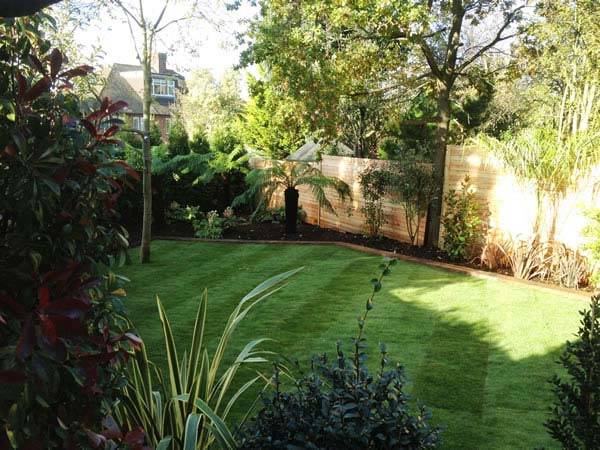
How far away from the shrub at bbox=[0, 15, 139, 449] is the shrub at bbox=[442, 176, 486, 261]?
7515mm

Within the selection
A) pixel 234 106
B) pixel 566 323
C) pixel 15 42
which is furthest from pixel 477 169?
pixel 234 106

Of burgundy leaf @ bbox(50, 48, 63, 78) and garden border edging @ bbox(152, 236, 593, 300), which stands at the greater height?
burgundy leaf @ bbox(50, 48, 63, 78)

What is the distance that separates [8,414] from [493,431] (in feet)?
10.7

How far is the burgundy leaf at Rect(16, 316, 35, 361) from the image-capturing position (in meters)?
1.18

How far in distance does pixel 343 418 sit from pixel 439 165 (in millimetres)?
7731

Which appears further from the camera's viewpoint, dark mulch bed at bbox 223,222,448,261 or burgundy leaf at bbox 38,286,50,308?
dark mulch bed at bbox 223,222,448,261

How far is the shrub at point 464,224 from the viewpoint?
8.57 metres

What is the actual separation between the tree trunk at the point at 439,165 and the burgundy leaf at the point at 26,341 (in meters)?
8.50

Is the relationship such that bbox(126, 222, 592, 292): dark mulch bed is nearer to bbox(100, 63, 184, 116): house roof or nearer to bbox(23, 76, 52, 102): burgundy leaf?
bbox(23, 76, 52, 102): burgundy leaf

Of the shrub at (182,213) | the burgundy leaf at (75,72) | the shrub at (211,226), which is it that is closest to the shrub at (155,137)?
the shrub at (182,213)

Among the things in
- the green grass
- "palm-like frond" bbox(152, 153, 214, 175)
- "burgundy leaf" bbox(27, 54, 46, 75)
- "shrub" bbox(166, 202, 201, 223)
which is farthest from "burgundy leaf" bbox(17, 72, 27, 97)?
"palm-like frond" bbox(152, 153, 214, 175)

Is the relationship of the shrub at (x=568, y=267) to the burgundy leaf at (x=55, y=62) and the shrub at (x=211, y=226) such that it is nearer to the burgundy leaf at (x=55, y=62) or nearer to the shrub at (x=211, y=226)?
the shrub at (x=211, y=226)

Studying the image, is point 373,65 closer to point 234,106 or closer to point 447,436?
point 447,436

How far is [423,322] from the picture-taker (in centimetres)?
585
